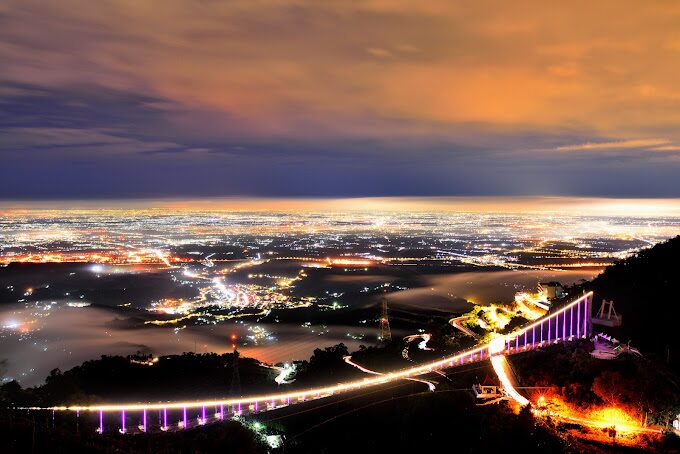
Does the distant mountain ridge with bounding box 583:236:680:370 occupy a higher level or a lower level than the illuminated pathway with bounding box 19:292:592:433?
higher

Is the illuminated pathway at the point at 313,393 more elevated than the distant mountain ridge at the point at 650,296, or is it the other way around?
the distant mountain ridge at the point at 650,296

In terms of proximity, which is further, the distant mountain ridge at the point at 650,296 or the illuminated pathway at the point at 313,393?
the distant mountain ridge at the point at 650,296

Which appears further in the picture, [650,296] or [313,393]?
[650,296]

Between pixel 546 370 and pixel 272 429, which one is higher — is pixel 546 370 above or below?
above

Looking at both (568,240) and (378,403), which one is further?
(568,240)

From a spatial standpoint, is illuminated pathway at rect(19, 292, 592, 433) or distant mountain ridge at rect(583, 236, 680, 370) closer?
illuminated pathway at rect(19, 292, 592, 433)

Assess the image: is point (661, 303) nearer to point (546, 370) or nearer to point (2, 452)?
point (546, 370)

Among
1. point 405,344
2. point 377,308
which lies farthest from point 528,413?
point 377,308

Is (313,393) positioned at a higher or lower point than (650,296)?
lower
